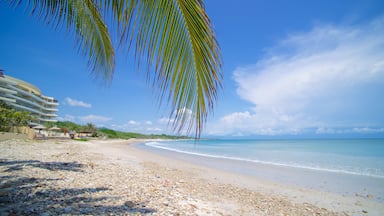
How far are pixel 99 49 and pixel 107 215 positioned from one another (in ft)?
7.49

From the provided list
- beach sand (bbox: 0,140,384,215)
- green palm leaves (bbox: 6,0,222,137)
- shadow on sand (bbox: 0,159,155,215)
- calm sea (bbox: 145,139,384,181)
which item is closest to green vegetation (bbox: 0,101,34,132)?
beach sand (bbox: 0,140,384,215)

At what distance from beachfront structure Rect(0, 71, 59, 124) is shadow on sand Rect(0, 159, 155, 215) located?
38613 millimetres

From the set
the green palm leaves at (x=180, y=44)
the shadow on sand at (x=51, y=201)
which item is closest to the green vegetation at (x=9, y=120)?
the shadow on sand at (x=51, y=201)

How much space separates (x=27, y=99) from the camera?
149 feet

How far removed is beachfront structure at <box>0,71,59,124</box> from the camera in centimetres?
3588

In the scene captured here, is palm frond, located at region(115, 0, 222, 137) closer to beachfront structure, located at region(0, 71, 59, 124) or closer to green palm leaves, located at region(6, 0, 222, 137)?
green palm leaves, located at region(6, 0, 222, 137)

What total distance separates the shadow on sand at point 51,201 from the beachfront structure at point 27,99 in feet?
127

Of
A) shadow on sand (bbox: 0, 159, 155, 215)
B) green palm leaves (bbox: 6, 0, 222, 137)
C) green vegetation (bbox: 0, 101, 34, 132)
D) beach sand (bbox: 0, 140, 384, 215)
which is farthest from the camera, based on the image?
green vegetation (bbox: 0, 101, 34, 132)

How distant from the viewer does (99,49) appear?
8.06 ft

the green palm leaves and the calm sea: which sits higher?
the green palm leaves

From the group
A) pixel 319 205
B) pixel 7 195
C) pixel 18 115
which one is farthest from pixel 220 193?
pixel 18 115

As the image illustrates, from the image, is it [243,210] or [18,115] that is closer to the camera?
[243,210]

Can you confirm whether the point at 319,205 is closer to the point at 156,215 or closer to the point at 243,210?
the point at 243,210

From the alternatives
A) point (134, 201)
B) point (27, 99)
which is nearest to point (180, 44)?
point (134, 201)
